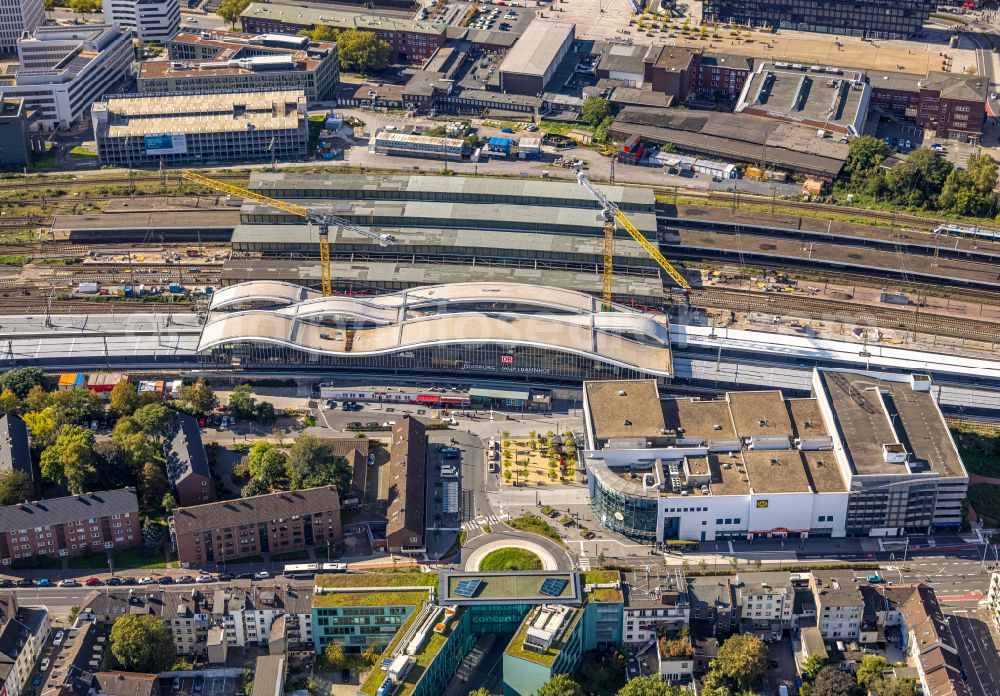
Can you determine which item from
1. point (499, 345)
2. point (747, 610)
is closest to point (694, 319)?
point (499, 345)

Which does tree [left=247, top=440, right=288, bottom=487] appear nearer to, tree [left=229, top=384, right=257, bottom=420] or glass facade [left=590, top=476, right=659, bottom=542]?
tree [left=229, top=384, right=257, bottom=420]

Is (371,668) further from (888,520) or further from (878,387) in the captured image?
(878,387)

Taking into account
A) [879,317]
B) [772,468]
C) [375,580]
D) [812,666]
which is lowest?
[812,666]

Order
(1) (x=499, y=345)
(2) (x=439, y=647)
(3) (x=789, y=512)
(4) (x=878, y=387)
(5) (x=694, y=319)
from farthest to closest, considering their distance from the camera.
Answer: (5) (x=694, y=319) → (1) (x=499, y=345) → (4) (x=878, y=387) → (3) (x=789, y=512) → (2) (x=439, y=647)

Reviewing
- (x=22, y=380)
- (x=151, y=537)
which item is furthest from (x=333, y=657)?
(x=22, y=380)

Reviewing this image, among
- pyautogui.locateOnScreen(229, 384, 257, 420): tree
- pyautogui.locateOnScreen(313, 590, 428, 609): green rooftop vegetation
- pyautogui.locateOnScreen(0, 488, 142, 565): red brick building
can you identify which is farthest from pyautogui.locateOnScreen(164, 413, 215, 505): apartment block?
pyautogui.locateOnScreen(313, 590, 428, 609): green rooftop vegetation

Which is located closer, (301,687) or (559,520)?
(301,687)

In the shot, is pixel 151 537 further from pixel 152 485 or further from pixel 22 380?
pixel 22 380
